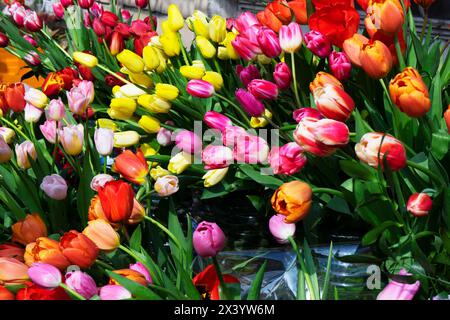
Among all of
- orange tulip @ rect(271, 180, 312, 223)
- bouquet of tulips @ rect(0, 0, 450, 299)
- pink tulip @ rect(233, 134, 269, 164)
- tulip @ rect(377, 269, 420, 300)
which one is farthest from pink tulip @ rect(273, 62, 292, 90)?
A: tulip @ rect(377, 269, 420, 300)

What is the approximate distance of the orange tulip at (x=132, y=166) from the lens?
0.92 metres

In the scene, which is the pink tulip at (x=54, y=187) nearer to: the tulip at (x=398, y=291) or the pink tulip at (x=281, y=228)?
the pink tulip at (x=281, y=228)

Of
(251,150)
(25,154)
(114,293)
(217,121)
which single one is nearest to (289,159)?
(251,150)

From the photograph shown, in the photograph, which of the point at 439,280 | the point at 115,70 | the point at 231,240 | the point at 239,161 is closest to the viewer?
the point at 439,280

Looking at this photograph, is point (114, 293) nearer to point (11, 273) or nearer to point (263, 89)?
point (11, 273)

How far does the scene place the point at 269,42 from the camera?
3.05 feet

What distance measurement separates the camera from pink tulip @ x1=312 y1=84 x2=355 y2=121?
767 millimetres

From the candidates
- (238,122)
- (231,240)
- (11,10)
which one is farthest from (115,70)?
(231,240)

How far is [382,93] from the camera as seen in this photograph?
36.8 inches

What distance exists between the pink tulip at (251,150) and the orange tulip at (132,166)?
15cm

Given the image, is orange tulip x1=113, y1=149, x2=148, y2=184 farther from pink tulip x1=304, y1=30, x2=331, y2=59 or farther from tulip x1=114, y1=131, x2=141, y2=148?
pink tulip x1=304, y1=30, x2=331, y2=59

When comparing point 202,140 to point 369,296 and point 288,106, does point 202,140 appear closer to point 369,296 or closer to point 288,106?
point 288,106

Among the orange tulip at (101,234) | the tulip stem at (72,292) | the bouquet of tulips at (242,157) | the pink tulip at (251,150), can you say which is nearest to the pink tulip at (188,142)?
the bouquet of tulips at (242,157)

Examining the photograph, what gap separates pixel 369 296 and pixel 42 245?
34 cm
